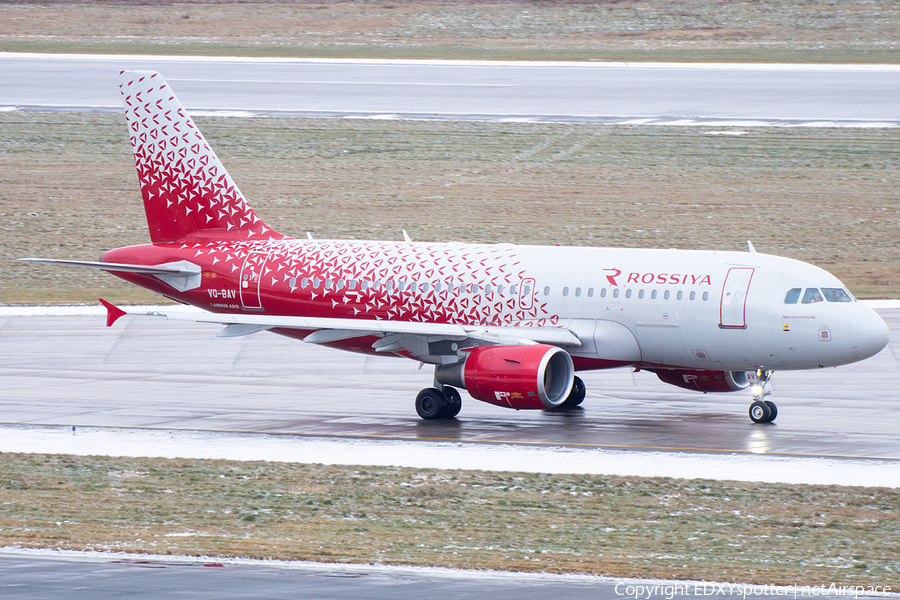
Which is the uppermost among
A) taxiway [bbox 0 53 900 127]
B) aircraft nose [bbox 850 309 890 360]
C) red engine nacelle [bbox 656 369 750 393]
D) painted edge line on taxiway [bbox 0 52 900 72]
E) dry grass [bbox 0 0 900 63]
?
dry grass [bbox 0 0 900 63]

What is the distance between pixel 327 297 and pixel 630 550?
611 inches

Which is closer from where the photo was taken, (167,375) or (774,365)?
(774,365)

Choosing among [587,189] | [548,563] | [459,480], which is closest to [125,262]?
[459,480]

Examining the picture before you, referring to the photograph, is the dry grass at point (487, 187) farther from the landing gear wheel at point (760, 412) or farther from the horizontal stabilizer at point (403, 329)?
the landing gear wheel at point (760, 412)

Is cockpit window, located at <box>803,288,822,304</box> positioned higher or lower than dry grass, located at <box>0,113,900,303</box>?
lower

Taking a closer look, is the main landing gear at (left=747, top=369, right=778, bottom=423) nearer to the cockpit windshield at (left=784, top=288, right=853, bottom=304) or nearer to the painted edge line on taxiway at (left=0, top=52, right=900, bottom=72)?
the cockpit windshield at (left=784, top=288, right=853, bottom=304)

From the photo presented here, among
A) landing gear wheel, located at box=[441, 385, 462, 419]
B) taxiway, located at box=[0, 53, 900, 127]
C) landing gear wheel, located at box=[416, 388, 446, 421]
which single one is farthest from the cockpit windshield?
taxiway, located at box=[0, 53, 900, 127]

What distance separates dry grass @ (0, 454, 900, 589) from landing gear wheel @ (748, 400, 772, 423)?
6817mm

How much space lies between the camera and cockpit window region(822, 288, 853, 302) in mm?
30156

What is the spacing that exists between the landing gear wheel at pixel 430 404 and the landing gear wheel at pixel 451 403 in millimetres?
116

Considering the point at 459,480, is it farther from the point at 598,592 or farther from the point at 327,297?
the point at 327,297

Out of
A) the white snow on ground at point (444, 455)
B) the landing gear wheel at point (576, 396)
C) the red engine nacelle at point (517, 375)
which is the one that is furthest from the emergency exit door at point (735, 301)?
the landing gear wheel at point (576, 396)

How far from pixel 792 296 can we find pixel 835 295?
0.99 metres

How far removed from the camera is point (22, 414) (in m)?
32.2
